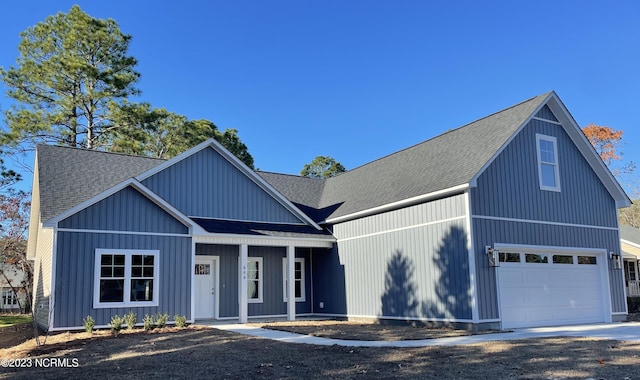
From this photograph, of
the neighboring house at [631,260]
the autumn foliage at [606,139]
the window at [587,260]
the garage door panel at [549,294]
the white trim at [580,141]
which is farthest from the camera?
the autumn foliage at [606,139]

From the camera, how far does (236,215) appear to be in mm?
17938

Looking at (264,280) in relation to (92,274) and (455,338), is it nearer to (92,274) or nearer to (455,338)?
(92,274)

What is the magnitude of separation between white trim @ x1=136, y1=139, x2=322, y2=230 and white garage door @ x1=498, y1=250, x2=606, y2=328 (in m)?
7.17

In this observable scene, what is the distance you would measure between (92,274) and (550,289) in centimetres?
1314

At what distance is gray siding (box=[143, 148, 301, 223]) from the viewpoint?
16.8 meters

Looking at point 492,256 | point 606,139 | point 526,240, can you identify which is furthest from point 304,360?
point 606,139

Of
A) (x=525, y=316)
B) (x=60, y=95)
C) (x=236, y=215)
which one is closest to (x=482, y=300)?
(x=525, y=316)

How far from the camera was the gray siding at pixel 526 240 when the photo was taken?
14055 mm

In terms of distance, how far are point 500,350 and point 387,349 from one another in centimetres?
210

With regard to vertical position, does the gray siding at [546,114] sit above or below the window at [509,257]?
above

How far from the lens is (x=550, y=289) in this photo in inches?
625

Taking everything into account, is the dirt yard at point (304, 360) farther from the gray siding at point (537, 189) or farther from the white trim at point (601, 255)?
the gray siding at point (537, 189)

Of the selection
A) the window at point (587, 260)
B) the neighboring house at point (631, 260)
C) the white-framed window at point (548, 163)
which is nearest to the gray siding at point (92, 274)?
the white-framed window at point (548, 163)

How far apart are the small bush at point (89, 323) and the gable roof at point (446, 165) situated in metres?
8.70
